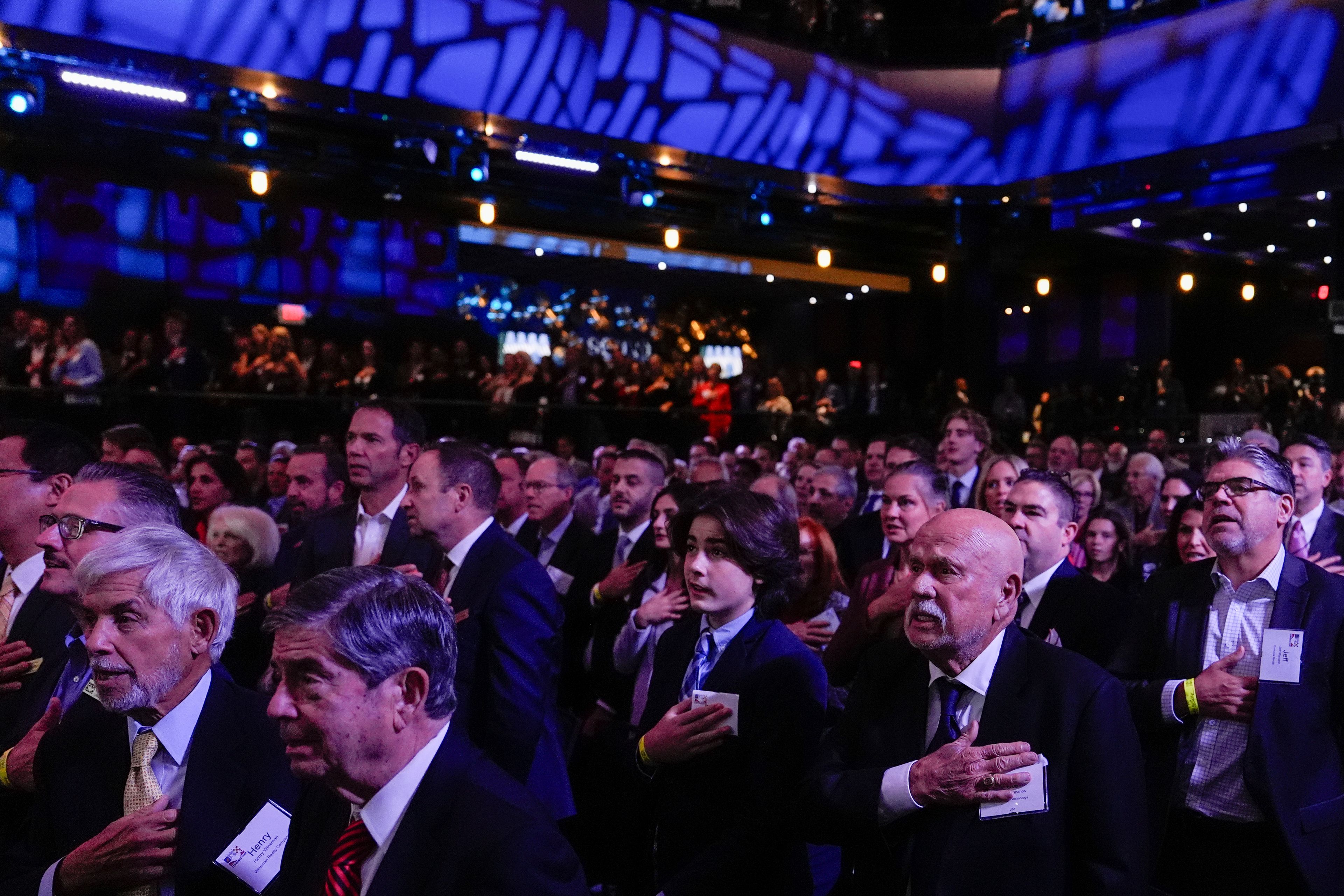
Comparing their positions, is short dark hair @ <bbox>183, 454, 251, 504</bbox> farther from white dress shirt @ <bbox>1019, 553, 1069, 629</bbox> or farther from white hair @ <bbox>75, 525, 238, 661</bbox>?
white dress shirt @ <bbox>1019, 553, 1069, 629</bbox>

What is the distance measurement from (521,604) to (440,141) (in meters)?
9.04

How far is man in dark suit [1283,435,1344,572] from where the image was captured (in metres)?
4.38

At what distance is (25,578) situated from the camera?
3094mm

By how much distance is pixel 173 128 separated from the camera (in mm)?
11445

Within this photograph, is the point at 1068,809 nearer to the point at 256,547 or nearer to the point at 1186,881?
the point at 1186,881

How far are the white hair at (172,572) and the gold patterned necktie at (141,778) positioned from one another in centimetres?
19

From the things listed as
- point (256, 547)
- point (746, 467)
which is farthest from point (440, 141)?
point (256, 547)

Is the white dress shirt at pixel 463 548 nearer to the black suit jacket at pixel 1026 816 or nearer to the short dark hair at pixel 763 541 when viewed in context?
the short dark hair at pixel 763 541

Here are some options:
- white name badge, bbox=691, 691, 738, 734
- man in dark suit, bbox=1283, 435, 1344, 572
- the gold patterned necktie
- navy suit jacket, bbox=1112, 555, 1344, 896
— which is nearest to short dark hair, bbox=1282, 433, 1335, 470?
man in dark suit, bbox=1283, 435, 1344, 572

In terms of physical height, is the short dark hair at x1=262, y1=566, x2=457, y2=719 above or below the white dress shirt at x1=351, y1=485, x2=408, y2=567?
above

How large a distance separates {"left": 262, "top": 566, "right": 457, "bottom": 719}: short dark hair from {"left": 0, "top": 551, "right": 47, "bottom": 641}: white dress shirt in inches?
65.8

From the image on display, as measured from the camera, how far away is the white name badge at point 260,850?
1945 millimetres

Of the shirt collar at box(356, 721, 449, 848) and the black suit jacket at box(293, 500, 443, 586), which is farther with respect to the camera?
the black suit jacket at box(293, 500, 443, 586)

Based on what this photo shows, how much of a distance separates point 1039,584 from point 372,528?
7.77ft
